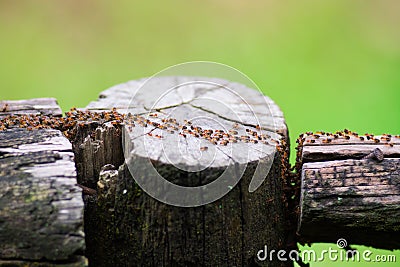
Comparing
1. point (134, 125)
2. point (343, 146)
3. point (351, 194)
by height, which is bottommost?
point (351, 194)

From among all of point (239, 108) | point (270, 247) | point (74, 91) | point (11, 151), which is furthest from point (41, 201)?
point (74, 91)

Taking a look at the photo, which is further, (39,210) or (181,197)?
(181,197)

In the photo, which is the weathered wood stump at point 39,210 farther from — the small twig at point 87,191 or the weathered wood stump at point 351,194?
the weathered wood stump at point 351,194

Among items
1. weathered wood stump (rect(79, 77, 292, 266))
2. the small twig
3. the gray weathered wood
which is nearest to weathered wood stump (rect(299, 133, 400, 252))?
weathered wood stump (rect(79, 77, 292, 266))

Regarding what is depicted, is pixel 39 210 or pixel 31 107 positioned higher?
pixel 31 107

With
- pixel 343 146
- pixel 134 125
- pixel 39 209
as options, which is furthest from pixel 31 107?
pixel 343 146

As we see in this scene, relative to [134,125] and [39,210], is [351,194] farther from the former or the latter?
[39,210]

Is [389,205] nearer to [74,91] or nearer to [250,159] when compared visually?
[250,159]

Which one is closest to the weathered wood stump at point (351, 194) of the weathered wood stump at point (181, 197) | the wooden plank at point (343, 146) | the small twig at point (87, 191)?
the wooden plank at point (343, 146)
